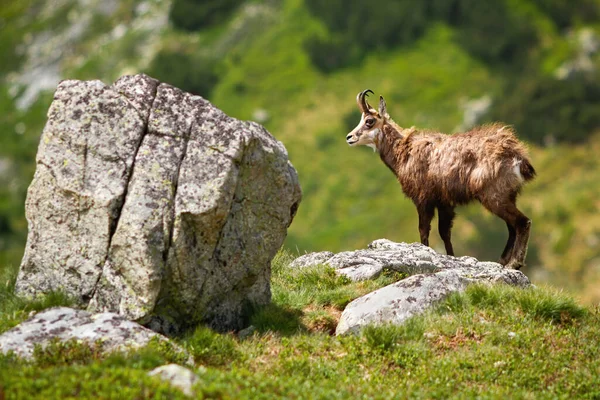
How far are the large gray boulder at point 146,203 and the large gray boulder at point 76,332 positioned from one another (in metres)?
0.39

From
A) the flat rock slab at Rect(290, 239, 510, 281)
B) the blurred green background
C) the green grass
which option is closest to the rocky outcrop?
the flat rock slab at Rect(290, 239, 510, 281)

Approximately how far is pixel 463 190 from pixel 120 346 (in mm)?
8562

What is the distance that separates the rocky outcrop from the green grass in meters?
0.26

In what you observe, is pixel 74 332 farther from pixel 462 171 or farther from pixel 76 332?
pixel 462 171

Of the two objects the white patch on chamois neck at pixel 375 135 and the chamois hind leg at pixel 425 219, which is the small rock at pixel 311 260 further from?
the white patch on chamois neck at pixel 375 135

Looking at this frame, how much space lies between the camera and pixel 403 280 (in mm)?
11617

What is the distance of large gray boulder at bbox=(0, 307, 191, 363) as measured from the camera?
8.86 m

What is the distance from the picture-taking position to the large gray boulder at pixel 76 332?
8858 millimetres

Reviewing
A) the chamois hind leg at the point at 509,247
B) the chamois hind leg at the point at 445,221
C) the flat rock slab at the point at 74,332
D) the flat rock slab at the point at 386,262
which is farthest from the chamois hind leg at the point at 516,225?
the flat rock slab at the point at 74,332

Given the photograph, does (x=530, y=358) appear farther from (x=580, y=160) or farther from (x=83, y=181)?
(x=580, y=160)

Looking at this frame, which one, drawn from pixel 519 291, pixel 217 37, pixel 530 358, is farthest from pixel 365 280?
pixel 217 37

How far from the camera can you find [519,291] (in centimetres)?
1154

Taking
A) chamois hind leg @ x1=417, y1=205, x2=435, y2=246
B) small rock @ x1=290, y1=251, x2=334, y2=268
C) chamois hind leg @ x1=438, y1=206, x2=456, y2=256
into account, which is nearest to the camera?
small rock @ x1=290, y1=251, x2=334, y2=268

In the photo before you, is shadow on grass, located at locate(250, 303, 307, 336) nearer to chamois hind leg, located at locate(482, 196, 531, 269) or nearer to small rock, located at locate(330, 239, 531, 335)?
small rock, located at locate(330, 239, 531, 335)
